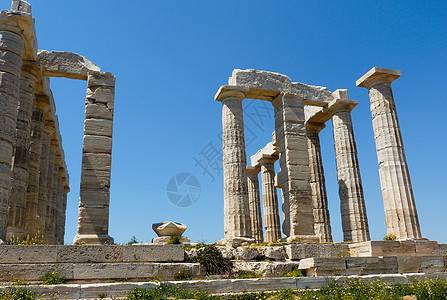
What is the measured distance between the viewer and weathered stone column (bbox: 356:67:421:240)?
1811cm

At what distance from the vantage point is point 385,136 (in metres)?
19.5

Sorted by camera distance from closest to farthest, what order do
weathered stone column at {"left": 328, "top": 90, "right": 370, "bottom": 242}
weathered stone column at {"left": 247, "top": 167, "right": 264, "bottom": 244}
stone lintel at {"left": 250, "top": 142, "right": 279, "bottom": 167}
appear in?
1. weathered stone column at {"left": 328, "top": 90, "right": 370, "bottom": 242}
2. weathered stone column at {"left": 247, "top": 167, "right": 264, "bottom": 244}
3. stone lintel at {"left": 250, "top": 142, "right": 279, "bottom": 167}

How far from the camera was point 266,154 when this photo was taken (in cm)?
3022

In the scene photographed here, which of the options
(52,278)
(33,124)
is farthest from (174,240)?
(33,124)

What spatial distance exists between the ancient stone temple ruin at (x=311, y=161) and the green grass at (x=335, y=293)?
22.4 ft

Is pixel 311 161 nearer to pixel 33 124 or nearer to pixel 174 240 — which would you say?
pixel 174 240

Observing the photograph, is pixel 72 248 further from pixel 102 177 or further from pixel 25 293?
pixel 102 177

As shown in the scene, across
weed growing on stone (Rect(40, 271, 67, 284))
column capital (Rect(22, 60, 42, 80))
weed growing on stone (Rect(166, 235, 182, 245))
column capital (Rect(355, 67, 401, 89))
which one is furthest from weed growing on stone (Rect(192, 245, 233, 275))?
column capital (Rect(355, 67, 401, 89))

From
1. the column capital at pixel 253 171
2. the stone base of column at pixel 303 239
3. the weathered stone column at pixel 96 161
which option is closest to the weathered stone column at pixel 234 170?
the stone base of column at pixel 303 239

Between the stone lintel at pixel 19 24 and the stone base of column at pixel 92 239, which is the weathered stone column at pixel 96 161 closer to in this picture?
the stone base of column at pixel 92 239

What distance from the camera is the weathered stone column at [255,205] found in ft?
95.5

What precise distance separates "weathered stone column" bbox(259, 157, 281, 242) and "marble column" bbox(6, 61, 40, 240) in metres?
16.6

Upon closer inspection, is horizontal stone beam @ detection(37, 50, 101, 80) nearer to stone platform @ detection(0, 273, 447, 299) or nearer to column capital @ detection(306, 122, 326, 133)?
stone platform @ detection(0, 273, 447, 299)

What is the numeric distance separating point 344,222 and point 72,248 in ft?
49.9
